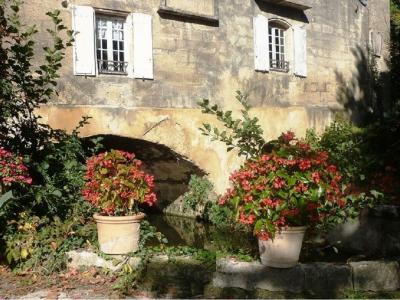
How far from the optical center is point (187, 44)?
844 centimetres

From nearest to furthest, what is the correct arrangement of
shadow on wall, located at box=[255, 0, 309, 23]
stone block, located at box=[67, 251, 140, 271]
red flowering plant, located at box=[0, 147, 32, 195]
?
red flowering plant, located at box=[0, 147, 32, 195], stone block, located at box=[67, 251, 140, 271], shadow on wall, located at box=[255, 0, 309, 23]

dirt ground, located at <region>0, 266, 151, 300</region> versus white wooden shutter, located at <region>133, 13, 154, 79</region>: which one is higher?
white wooden shutter, located at <region>133, 13, 154, 79</region>

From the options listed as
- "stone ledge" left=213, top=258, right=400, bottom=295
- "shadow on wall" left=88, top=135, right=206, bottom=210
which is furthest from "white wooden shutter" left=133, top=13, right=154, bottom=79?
"stone ledge" left=213, top=258, right=400, bottom=295

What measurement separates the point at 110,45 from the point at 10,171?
3821 millimetres

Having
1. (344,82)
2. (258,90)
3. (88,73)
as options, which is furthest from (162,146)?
(344,82)

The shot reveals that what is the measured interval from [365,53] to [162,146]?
7048 millimetres

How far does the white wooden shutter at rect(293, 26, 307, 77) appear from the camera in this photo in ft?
33.9

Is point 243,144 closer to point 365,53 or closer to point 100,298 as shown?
point 100,298

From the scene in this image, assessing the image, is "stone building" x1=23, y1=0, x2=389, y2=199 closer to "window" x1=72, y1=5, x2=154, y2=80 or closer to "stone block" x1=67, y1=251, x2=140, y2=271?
"window" x1=72, y1=5, x2=154, y2=80

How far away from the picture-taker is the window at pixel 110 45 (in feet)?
25.1

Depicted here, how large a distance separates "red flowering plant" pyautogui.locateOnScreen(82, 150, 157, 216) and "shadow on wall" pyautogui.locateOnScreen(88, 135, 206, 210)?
10.5ft

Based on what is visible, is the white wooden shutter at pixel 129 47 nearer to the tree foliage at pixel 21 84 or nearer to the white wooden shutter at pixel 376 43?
the tree foliage at pixel 21 84

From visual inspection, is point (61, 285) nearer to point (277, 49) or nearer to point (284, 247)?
point (284, 247)

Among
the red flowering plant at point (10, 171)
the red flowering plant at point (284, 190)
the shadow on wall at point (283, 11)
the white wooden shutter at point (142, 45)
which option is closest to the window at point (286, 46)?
the shadow on wall at point (283, 11)
